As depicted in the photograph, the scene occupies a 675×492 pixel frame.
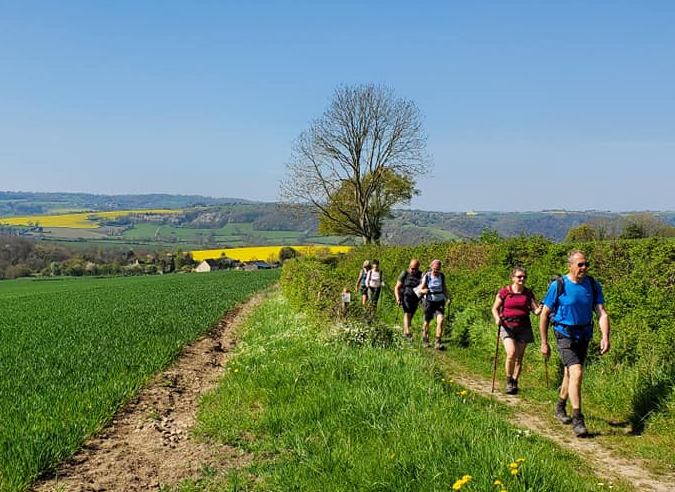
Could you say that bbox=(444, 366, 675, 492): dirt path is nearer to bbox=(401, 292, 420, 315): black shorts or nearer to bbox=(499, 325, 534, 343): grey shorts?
bbox=(499, 325, 534, 343): grey shorts


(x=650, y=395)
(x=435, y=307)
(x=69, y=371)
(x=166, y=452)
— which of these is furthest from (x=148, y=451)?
(x=435, y=307)

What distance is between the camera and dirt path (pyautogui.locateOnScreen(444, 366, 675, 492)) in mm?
5094

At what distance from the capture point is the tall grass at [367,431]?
4.41 metres

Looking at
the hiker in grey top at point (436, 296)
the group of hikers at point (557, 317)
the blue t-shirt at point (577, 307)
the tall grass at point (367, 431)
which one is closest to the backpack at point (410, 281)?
the group of hikers at point (557, 317)

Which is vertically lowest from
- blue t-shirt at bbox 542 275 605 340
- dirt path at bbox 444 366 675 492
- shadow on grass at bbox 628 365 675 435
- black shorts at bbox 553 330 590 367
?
dirt path at bbox 444 366 675 492

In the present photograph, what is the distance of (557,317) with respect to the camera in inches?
270

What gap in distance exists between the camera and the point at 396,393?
21.1ft

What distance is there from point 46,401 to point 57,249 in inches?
3529

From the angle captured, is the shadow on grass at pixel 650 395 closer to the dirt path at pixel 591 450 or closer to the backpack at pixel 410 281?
the dirt path at pixel 591 450

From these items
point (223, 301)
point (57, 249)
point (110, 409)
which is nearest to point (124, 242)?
point (57, 249)

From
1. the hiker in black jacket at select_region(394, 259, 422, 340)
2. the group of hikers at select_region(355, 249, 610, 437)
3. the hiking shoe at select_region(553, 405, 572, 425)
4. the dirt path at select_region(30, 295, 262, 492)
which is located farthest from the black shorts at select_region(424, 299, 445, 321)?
the hiking shoe at select_region(553, 405, 572, 425)

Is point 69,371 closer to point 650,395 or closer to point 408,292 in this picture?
point 408,292

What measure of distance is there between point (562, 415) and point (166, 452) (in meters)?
4.75

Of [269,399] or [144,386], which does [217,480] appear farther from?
→ [144,386]
